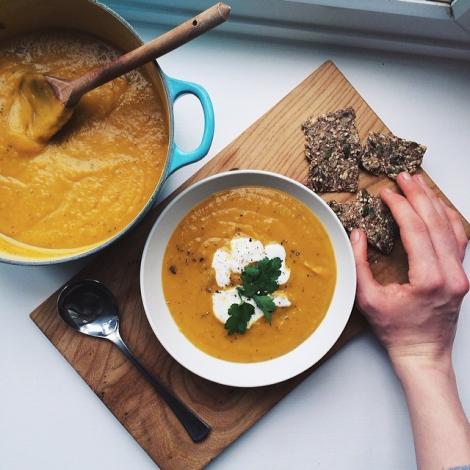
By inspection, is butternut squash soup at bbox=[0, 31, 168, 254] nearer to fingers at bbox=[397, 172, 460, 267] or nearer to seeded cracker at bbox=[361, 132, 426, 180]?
seeded cracker at bbox=[361, 132, 426, 180]

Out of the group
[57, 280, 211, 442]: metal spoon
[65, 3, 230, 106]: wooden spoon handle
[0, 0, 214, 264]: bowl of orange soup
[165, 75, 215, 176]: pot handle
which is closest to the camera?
[65, 3, 230, 106]: wooden spoon handle

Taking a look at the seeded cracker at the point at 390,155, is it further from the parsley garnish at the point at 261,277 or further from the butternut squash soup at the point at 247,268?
the parsley garnish at the point at 261,277

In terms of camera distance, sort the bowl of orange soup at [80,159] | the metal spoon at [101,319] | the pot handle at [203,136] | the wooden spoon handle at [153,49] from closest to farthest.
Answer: the wooden spoon handle at [153,49] → the pot handle at [203,136] → the bowl of orange soup at [80,159] → the metal spoon at [101,319]

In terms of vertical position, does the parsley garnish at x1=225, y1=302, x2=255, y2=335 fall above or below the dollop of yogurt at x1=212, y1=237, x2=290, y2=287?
below

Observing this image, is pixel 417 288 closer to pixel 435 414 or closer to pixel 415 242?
pixel 415 242

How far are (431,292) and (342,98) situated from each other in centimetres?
61

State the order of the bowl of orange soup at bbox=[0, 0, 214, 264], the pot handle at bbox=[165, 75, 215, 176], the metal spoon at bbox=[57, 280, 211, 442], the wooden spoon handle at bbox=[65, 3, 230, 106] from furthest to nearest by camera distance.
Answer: the metal spoon at bbox=[57, 280, 211, 442] < the bowl of orange soup at bbox=[0, 0, 214, 264] < the pot handle at bbox=[165, 75, 215, 176] < the wooden spoon handle at bbox=[65, 3, 230, 106]

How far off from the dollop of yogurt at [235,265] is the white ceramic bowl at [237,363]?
0.40ft

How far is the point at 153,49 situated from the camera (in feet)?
4.24

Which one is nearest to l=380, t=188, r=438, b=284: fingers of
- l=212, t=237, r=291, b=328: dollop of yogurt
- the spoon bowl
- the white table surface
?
the white table surface

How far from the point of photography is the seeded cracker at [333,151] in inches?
62.6

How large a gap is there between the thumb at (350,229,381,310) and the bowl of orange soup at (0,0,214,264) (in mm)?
563

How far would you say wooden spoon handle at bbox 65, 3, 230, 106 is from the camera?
4.02ft

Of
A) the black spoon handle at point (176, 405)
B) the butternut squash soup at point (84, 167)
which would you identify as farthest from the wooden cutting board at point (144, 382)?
the butternut squash soup at point (84, 167)
